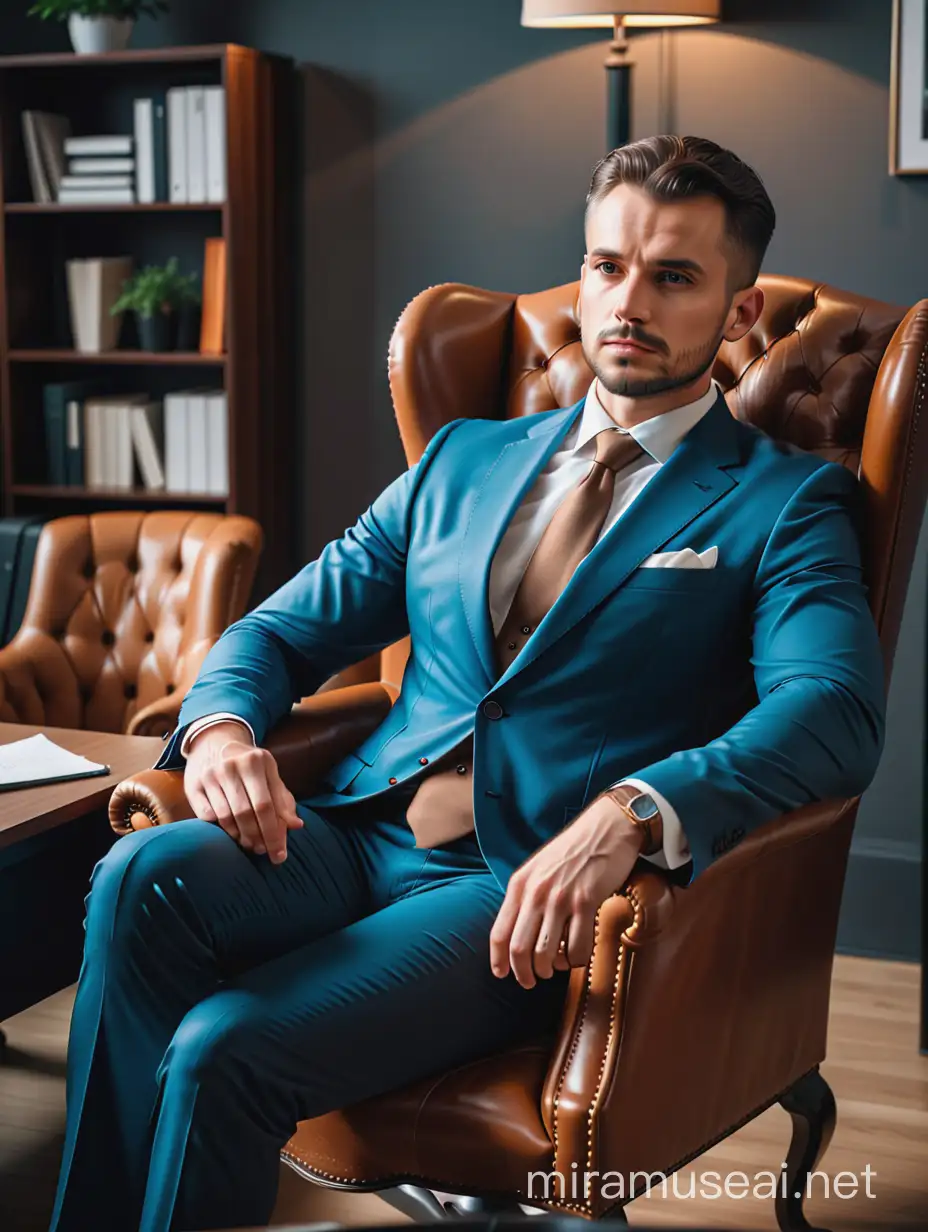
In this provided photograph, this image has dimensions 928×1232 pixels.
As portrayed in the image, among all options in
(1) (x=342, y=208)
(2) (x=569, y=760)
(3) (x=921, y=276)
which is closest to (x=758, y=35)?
(3) (x=921, y=276)

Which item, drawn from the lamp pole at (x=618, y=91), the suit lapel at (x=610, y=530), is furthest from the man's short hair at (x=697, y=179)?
the lamp pole at (x=618, y=91)

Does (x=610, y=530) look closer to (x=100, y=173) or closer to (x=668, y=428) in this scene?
(x=668, y=428)

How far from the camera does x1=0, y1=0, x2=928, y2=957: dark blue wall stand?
308cm

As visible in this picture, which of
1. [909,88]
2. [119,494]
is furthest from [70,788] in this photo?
[909,88]

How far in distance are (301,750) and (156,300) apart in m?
1.83

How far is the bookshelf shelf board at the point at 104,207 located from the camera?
3.39 metres

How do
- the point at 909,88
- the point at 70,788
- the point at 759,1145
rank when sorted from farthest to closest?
the point at 909,88, the point at 759,1145, the point at 70,788

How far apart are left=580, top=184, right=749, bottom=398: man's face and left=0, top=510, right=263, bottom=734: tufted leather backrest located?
1248 mm

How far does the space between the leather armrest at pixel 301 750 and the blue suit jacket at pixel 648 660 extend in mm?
42

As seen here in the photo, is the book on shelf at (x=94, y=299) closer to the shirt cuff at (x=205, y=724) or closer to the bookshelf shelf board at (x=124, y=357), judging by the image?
the bookshelf shelf board at (x=124, y=357)

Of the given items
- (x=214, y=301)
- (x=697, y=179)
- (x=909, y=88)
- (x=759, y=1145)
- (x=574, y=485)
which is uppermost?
(x=909, y=88)

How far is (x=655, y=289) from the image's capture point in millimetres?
1829

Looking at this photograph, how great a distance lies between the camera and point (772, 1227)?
209cm

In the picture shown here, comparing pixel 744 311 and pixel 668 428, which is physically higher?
pixel 744 311
